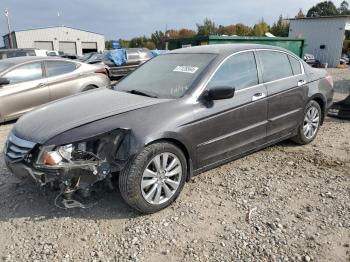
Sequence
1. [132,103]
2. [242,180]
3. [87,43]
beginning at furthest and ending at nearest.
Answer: [87,43] → [242,180] → [132,103]

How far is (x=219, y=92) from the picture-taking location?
11.3ft

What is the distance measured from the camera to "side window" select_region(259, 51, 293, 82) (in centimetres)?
430

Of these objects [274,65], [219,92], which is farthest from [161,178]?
[274,65]

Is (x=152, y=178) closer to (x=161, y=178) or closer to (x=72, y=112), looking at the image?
(x=161, y=178)

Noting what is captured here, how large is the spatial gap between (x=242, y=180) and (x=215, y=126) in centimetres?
83

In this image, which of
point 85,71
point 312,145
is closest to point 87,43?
point 85,71

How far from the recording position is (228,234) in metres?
2.98

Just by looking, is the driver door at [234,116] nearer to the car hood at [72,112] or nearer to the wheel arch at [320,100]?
the car hood at [72,112]

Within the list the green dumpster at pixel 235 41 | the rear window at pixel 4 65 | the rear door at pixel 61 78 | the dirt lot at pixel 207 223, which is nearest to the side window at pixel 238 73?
the dirt lot at pixel 207 223

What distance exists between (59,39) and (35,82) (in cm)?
4428

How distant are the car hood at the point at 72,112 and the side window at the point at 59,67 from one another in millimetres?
3647

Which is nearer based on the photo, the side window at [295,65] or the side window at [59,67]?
the side window at [295,65]

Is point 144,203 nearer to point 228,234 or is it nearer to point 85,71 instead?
point 228,234

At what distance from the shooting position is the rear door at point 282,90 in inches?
169
